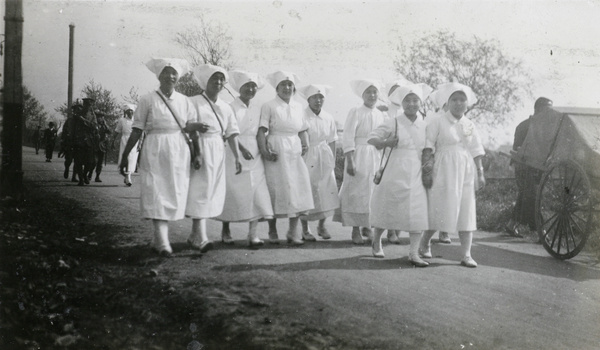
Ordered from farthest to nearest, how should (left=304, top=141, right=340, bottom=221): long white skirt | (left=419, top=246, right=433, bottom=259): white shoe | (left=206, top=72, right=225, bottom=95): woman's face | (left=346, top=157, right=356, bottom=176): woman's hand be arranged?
(left=304, top=141, right=340, bottom=221): long white skirt
(left=346, top=157, right=356, bottom=176): woman's hand
(left=419, top=246, right=433, bottom=259): white shoe
(left=206, top=72, right=225, bottom=95): woman's face

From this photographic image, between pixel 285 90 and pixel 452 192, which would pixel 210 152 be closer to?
pixel 285 90

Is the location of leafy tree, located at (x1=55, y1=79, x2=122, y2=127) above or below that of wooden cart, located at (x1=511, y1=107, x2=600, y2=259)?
above

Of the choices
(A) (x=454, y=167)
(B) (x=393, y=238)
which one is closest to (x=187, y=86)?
(B) (x=393, y=238)

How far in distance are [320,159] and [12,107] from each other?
4.03m

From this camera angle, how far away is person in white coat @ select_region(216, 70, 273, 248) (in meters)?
6.89

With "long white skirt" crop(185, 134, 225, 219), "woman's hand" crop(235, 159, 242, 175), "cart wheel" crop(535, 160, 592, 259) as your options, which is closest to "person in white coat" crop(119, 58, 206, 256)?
"long white skirt" crop(185, 134, 225, 219)

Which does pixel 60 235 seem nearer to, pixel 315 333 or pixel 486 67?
pixel 315 333

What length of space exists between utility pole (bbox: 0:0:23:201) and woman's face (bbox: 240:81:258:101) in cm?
265

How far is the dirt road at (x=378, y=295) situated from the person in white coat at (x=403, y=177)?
0.44 m

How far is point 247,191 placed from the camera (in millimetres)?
6973

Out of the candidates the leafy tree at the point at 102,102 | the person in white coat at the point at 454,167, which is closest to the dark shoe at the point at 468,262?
the person in white coat at the point at 454,167

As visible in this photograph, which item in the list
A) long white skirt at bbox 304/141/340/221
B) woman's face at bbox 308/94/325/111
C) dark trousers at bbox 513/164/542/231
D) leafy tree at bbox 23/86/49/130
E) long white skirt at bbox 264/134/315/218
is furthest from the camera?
dark trousers at bbox 513/164/542/231

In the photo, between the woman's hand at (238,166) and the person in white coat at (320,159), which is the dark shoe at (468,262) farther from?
the woman's hand at (238,166)

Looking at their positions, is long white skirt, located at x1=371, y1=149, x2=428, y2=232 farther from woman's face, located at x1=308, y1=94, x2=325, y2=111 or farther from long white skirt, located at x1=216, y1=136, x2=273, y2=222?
woman's face, located at x1=308, y1=94, x2=325, y2=111
